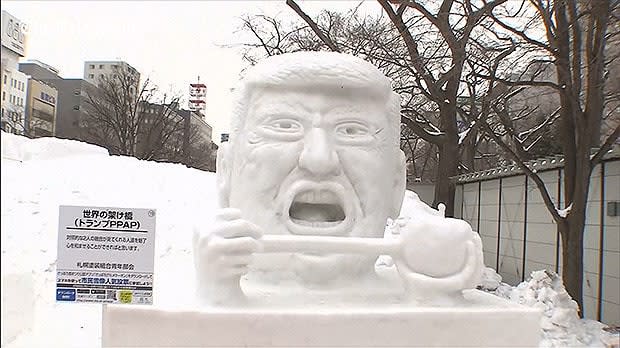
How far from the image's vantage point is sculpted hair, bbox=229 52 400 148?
2.79 m

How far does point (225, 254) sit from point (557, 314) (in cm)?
373

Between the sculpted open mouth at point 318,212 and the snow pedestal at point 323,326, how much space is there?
0.40 metres

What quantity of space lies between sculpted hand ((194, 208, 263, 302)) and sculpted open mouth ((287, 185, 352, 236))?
372 mm

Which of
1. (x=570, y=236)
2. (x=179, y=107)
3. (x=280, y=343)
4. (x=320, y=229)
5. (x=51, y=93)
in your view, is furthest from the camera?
(x=179, y=107)

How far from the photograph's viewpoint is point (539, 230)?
705cm

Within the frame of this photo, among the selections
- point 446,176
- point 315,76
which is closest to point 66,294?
point 315,76

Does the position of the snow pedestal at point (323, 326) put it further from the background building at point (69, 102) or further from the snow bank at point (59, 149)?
the snow bank at point (59, 149)

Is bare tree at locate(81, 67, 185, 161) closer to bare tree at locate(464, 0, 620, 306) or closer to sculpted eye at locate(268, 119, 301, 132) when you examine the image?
bare tree at locate(464, 0, 620, 306)

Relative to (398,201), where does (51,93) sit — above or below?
above

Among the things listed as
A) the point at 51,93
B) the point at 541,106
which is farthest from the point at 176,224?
the point at 541,106

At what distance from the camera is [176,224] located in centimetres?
637

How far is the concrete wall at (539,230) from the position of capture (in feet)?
18.8

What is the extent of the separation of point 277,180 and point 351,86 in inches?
22.0

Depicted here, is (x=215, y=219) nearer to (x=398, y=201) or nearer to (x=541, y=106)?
(x=398, y=201)
